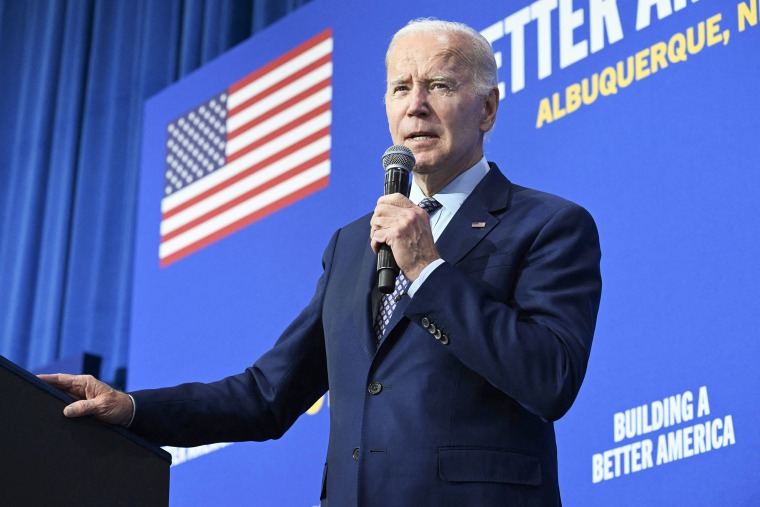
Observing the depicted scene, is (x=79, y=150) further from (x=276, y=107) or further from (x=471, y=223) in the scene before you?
(x=471, y=223)

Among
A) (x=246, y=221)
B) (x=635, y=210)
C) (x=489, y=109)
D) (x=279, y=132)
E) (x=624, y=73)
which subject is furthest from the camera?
(x=279, y=132)

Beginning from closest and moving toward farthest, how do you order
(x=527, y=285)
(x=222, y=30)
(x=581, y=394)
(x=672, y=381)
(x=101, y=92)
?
(x=527, y=285)
(x=672, y=381)
(x=581, y=394)
(x=222, y=30)
(x=101, y=92)

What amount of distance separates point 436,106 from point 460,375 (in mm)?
527

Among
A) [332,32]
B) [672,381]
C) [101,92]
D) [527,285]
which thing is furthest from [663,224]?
[101,92]

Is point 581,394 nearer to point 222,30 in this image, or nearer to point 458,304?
point 458,304

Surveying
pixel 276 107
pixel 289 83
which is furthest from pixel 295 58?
pixel 276 107

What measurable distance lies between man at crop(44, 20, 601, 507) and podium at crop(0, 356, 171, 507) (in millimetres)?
43

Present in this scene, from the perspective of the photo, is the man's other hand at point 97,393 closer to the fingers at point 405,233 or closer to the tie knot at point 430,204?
the fingers at point 405,233

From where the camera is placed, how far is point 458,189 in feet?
6.91

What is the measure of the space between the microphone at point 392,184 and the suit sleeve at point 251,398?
301 mm

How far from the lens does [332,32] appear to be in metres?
4.05

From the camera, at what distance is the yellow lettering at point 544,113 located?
3068mm

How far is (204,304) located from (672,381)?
6.51 ft

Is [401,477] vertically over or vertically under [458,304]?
under
